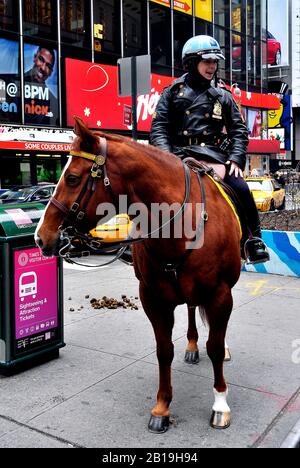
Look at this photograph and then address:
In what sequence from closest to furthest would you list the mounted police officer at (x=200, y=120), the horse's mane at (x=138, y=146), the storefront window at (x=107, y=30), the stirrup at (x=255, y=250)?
the horse's mane at (x=138, y=146)
the mounted police officer at (x=200, y=120)
the stirrup at (x=255, y=250)
the storefront window at (x=107, y=30)

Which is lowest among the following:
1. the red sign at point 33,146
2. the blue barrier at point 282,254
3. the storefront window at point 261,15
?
the blue barrier at point 282,254

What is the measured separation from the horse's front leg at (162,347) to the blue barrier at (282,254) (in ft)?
19.0

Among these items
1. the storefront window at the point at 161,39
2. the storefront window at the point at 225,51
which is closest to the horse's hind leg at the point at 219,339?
the storefront window at the point at 161,39

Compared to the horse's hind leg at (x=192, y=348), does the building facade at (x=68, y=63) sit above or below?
above

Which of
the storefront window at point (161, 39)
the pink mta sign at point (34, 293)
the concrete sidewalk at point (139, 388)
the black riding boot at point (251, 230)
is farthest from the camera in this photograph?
the storefront window at point (161, 39)

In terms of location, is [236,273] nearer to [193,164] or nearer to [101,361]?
[193,164]

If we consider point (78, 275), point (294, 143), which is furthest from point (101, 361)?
point (294, 143)

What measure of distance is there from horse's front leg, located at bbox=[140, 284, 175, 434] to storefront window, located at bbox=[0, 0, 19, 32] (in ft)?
64.6

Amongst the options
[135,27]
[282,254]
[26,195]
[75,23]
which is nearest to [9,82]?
[75,23]

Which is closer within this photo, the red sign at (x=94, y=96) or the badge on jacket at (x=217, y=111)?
the badge on jacket at (x=217, y=111)

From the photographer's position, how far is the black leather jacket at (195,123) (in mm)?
4246

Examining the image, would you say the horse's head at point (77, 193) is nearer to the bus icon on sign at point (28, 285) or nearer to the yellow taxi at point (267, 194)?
the bus icon on sign at point (28, 285)

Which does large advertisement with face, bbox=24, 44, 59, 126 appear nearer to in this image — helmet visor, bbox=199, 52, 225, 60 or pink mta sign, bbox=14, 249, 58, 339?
pink mta sign, bbox=14, 249, 58, 339
